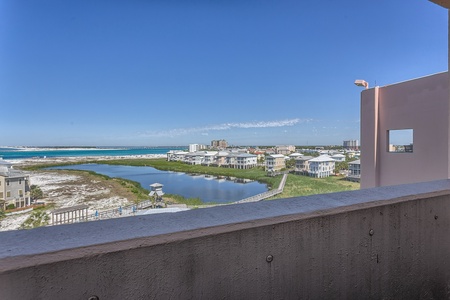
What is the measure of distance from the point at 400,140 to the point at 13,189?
704cm

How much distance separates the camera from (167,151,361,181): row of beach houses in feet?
16.5

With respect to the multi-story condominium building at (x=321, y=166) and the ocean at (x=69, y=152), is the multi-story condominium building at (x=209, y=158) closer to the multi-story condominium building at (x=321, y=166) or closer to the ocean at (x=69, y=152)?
the ocean at (x=69, y=152)

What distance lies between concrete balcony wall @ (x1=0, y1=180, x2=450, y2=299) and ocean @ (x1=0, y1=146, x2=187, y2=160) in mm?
5569

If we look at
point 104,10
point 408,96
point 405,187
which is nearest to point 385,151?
point 408,96

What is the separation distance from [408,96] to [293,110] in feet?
16.0

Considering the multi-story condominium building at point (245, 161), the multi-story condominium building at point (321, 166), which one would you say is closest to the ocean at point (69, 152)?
the multi-story condominium building at point (245, 161)

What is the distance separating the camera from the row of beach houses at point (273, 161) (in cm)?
502

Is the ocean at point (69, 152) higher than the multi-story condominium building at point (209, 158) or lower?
higher

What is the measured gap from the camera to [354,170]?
19.3 ft

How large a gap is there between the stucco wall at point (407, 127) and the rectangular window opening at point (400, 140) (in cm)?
8

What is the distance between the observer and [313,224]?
0.75 metres

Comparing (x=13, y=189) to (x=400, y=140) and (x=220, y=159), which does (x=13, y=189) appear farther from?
(x=400, y=140)

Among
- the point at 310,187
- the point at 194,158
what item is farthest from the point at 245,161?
the point at 310,187

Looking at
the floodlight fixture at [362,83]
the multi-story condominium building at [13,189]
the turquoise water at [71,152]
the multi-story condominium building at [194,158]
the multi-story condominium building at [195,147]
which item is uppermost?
the floodlight fixture at [362,83]
